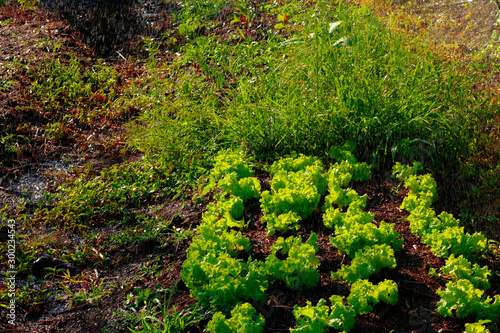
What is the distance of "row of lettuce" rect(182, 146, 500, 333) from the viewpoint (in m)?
2.34

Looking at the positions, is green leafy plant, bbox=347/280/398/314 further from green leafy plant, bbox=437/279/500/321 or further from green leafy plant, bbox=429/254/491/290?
green leafy plant, bbox=429/254/491/290

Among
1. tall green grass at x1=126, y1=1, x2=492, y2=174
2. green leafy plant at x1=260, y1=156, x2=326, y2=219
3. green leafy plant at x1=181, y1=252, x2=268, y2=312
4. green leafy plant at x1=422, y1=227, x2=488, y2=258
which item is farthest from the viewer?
tall green grass at x1=126, y1=1, x2=492, y2=174

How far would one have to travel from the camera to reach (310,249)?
2.62m

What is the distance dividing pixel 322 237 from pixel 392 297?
29.5 inches

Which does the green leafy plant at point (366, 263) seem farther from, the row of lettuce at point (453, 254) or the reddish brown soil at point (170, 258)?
the row of lettuce at point (453, 254)

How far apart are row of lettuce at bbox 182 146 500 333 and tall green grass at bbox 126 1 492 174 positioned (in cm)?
35

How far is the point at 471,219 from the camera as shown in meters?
3.44

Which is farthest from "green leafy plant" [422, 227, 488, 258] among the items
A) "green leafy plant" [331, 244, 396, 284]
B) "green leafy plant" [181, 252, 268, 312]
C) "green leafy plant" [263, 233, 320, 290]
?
"green leafy plant" [181, 252, 268, 312]

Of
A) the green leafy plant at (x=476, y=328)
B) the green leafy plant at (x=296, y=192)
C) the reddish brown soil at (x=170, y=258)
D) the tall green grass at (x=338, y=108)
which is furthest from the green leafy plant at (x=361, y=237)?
the tall green grass at (x=338, y=108)

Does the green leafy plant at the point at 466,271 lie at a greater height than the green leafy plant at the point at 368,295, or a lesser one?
lesser

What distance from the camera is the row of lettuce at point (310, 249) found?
2.34 meters

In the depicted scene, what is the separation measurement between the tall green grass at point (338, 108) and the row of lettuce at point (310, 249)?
1.16 feet

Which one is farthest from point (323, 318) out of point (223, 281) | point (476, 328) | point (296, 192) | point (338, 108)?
point (338, 108)

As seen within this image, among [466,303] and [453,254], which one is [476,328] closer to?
[466,303]
